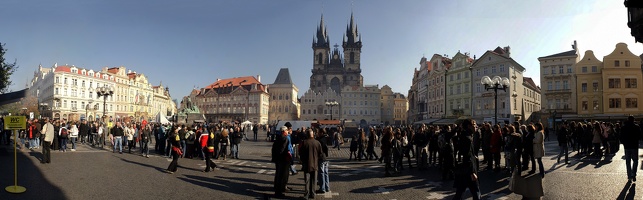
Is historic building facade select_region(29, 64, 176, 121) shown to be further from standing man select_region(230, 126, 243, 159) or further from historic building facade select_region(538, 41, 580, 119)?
historic building facade select_region(538, 41, 580, 119)

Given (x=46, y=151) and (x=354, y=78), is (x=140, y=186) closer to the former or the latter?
(x=46, y=151)

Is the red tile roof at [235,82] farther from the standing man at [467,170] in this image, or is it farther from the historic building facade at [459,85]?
Result: the standing man at [467,170]

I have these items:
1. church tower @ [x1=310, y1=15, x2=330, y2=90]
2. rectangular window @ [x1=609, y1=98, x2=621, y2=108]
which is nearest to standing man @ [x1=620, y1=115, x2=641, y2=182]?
rectangular window @ [x1=609, y1=98, x2=621, y2=108]

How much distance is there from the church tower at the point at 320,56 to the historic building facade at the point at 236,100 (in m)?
20.6

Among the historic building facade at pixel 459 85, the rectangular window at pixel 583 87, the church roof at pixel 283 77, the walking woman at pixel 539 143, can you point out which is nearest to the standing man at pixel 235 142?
the walking woman at pixel 539 143

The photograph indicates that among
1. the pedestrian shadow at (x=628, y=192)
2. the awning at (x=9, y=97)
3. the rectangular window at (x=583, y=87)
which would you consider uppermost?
the rectangular window at (x=583, y=87)

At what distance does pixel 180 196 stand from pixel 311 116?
310 feet

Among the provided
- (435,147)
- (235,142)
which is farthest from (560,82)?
(235,142)

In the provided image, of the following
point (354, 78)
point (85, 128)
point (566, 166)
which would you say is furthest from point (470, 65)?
point (354, 78)

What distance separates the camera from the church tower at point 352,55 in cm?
12620

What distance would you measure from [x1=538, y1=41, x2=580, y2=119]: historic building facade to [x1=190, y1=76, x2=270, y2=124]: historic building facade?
68178 millimetres

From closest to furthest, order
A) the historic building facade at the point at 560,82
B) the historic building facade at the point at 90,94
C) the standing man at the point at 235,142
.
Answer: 1. the standing man at the point at 235,142
2. the historic building facade at the point at 560,82
3. the historic building facade at the point at 90,94

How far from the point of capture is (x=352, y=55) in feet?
432

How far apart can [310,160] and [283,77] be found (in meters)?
103
